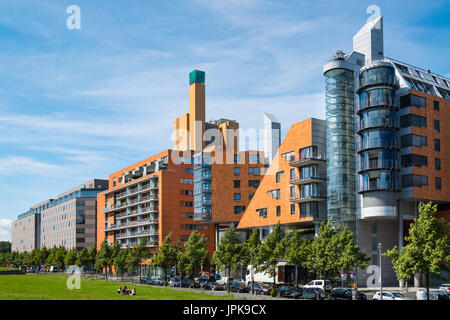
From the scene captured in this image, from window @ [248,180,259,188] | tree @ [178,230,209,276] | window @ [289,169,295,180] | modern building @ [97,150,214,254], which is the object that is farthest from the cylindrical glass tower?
modern building @ [97,150,214,254]

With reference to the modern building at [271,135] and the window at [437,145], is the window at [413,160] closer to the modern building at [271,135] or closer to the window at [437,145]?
the window at [437,145]

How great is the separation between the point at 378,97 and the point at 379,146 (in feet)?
23.6

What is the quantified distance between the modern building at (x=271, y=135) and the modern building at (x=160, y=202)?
19250mm

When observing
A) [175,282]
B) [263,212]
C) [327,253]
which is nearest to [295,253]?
[327,253]

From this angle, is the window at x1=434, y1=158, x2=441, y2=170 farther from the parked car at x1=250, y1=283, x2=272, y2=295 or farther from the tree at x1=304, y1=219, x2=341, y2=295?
the parked car at x1=250, y1=283, x2=272, y2=295

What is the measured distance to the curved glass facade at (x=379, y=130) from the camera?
241 feet

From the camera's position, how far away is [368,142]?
2950 inches

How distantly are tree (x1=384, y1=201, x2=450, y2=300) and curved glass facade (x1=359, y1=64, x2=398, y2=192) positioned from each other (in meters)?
25.2

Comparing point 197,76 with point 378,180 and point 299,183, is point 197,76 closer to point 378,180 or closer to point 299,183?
point 299,183

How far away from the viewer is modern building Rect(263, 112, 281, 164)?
399ft

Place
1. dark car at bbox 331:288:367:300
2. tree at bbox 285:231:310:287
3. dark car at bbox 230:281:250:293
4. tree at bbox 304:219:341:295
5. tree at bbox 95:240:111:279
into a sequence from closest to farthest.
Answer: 1. dark car at bbox 331:288:367:300
2. tree at bbox 304:219:341:295
3. dark car at bbox 230:281:250:293
4. tree at bbox 285:231:310:287
5. tree at bbox 95:240:111:279

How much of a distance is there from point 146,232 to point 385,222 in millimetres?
62575

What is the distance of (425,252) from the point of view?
151 ft
